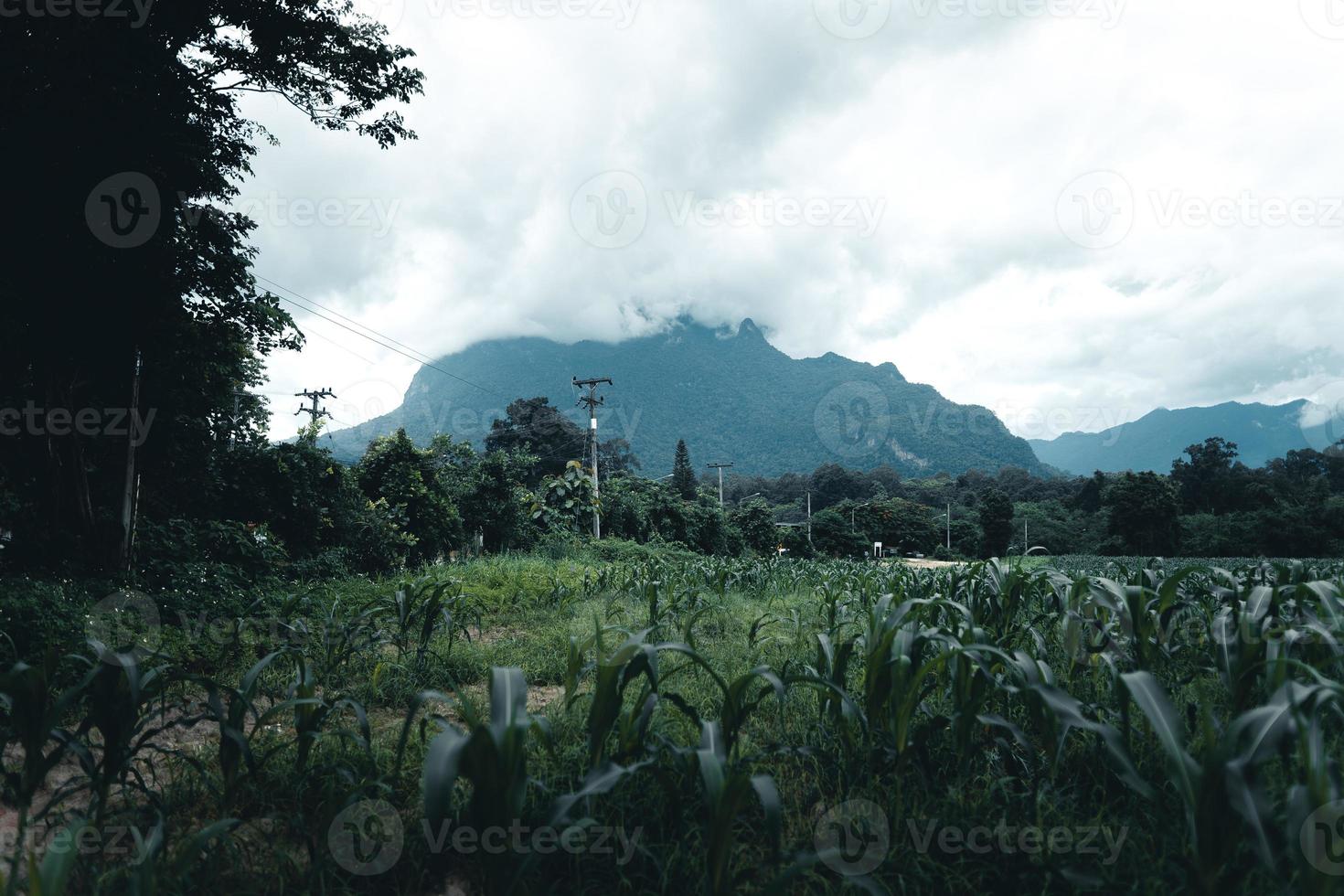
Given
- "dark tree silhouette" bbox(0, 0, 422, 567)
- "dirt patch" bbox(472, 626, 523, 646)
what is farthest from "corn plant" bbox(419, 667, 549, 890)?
"dark tree silhouette" bbox(0, 0, 422, 567)

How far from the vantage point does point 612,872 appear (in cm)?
172

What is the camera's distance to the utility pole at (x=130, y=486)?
21.5 feet

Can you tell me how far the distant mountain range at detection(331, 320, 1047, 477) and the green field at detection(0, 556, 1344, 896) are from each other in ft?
282

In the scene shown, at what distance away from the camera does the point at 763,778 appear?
149 cm

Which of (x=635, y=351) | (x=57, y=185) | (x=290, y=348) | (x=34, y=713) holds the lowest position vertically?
Answer: (x=34, y=713)

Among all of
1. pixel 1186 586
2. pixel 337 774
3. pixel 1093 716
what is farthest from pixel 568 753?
pixel 1186 586

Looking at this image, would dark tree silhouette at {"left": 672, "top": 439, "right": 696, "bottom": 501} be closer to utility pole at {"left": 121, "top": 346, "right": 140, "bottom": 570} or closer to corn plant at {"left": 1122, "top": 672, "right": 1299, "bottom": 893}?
utility pole at {"left": 121, "top": 346, "right": 140, "bottom": 570}

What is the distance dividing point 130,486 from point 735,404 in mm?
139964

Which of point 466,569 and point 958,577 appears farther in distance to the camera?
point 466,569

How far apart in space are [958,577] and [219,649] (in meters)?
5.75

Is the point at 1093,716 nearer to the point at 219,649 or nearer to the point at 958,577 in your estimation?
the point at 958,577

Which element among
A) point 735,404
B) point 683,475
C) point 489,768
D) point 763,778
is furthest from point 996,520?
point 735,404

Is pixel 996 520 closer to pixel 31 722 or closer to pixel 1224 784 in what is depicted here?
pixel 1224 784

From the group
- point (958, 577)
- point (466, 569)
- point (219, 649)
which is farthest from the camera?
point (466, 569)
